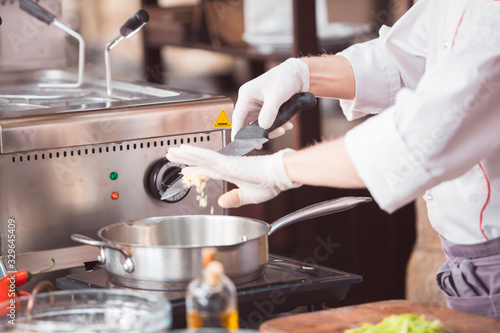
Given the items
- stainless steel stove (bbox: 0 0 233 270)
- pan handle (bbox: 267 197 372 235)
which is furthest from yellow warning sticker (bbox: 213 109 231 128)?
pan handle (bbox: 267 197 372 235)

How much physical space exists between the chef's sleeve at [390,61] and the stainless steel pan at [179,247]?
37cm

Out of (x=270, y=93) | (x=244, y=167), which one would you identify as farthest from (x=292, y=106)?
(x=244, y=167)

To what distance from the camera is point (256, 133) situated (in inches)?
57.4

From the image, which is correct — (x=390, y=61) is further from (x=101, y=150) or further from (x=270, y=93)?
(x=101, y=150)

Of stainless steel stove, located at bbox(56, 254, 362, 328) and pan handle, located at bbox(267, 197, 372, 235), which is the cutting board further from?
pan handle, located at bbox(267, 197, 372, 235)

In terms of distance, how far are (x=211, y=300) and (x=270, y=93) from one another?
651 millimetres

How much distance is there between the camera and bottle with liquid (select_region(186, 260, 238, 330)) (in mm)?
1005

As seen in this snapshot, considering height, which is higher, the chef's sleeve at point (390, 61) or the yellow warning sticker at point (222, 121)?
the chef's sleeve at point (390, 61)

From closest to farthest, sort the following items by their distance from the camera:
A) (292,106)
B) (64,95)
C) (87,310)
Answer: (87,310)
(292,106)
(64,95)

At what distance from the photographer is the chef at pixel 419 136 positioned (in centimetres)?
116

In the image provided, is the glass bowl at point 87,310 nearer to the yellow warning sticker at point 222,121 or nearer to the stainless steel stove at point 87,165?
the stainless steel stove at point 87,165

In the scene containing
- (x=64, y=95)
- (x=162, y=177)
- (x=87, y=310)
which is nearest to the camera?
(x=87, y=310)

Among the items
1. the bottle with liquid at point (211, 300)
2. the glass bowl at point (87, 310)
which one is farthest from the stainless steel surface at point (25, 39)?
the bottle with liquid at point (211, 300)

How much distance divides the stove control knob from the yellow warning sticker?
0.43 feet
